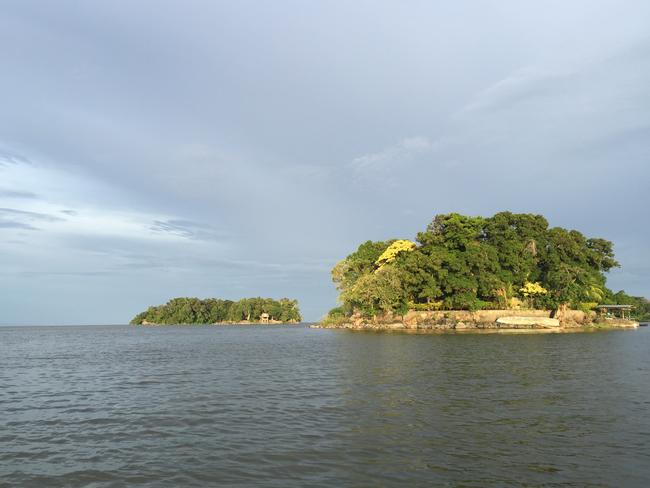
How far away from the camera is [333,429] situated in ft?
46.0

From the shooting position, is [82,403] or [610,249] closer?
[82,403]

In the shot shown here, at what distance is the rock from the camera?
77125 millimetres

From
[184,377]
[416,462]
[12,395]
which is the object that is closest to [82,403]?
[12,395]

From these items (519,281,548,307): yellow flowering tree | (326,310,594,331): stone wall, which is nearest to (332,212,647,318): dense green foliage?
(519,281,548,307): yellow flowering tree

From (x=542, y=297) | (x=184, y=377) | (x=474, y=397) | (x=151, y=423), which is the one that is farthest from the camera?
(x=542, y=297)

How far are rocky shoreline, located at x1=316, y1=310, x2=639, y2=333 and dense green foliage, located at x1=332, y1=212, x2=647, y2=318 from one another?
190 centimetres

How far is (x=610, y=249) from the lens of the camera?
90.0 metres

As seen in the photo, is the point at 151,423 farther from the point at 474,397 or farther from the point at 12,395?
the point at 474,397

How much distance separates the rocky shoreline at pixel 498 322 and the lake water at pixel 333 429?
2063 inches

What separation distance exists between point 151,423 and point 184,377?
12.2m

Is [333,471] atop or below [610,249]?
below

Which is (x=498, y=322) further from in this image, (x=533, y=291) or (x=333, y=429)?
(x=333, y=429)

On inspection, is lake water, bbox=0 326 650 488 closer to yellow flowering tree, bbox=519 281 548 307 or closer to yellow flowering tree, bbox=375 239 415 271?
yellow flowering tree, bbox=519 281 548 307

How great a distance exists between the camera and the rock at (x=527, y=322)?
77.1 meters
